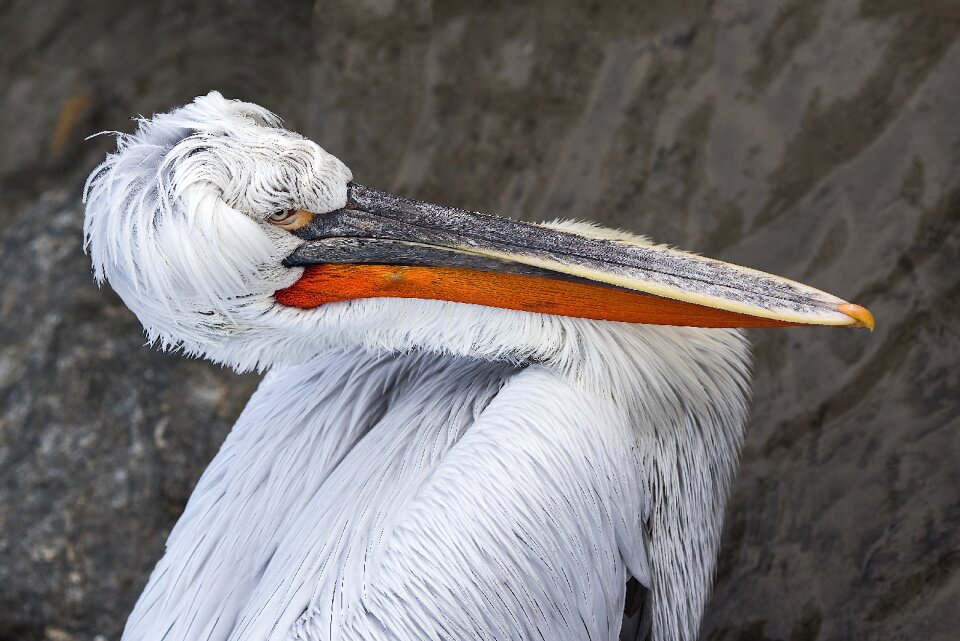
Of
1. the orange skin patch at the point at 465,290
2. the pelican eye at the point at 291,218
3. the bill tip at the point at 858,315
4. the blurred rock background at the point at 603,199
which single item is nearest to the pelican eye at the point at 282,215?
the pelican eye at the point at 291,218

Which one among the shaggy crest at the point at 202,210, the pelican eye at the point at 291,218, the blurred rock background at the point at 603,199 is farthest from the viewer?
the blurred rock background at the point at 603,199

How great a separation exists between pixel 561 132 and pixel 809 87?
78 centimetres

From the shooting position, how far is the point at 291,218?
1.87m

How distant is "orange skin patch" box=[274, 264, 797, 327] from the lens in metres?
1.91

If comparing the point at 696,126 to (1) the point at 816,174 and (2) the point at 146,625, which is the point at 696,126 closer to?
(1) the point at 816,174

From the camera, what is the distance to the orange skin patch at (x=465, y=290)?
191cm

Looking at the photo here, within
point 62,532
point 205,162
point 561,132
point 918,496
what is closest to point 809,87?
point 561,132

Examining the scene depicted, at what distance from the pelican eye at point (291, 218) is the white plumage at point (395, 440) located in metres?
0.02

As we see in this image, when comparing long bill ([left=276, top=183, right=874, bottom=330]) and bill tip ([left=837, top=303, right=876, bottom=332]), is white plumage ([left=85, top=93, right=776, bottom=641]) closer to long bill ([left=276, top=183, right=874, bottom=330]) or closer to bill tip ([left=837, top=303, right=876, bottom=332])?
long bill ([left=276, top=183, right=874, bottom=330])

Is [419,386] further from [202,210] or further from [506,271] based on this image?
[202,210]

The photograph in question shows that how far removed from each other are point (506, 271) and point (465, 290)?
85 millimetres

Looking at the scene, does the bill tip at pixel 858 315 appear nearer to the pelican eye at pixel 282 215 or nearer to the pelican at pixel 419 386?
the pelican at pixel 419 386

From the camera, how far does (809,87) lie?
2.97m

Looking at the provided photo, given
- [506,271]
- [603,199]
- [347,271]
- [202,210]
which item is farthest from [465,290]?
[603,199]
